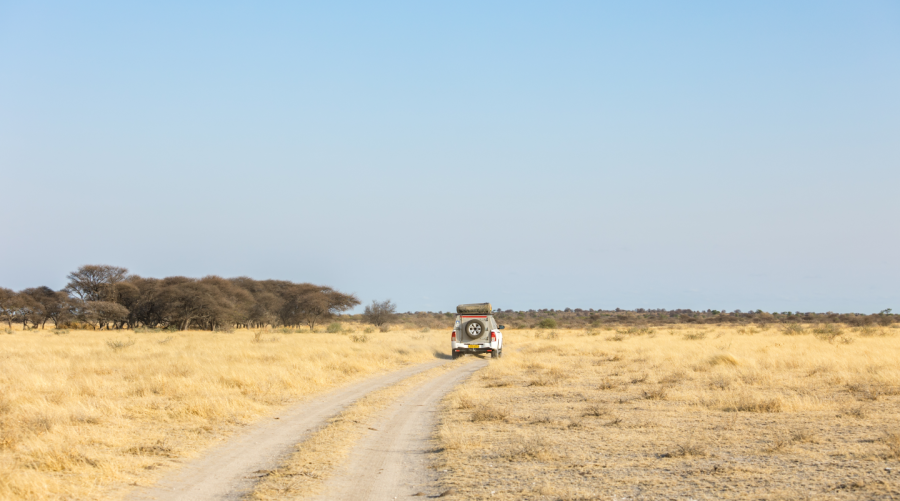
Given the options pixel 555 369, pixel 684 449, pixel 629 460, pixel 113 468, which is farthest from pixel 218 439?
pixel 555 369

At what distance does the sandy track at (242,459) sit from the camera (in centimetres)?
733

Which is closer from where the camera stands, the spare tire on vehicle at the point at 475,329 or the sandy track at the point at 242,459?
the sandy track at the point at 242,459

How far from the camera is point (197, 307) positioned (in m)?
54.7

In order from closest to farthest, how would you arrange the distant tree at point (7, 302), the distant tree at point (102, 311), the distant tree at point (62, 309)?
the distant tree at point (102, 311) < the distant tree at point (62, 309) < the distant tree at point (7, 302)

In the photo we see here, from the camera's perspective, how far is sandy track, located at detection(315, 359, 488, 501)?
7301 millimetres

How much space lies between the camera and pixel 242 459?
9070 mm

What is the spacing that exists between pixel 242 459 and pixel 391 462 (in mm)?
2174

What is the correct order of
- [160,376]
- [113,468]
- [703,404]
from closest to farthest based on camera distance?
[113,468] → [703,404] → [160,376]

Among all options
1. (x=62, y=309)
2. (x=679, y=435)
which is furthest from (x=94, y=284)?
(x=679, y=435)

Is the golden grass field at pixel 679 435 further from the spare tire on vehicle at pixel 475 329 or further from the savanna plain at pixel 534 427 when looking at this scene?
the spare tire on vehicle at pixel 475 329

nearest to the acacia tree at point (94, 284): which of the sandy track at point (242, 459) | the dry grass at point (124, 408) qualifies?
the dry grass at point (124, 408)

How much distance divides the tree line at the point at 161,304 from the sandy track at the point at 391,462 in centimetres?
4597

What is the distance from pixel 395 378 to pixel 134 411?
9376mm

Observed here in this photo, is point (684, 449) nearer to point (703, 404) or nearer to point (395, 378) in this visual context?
point (703, 404)
